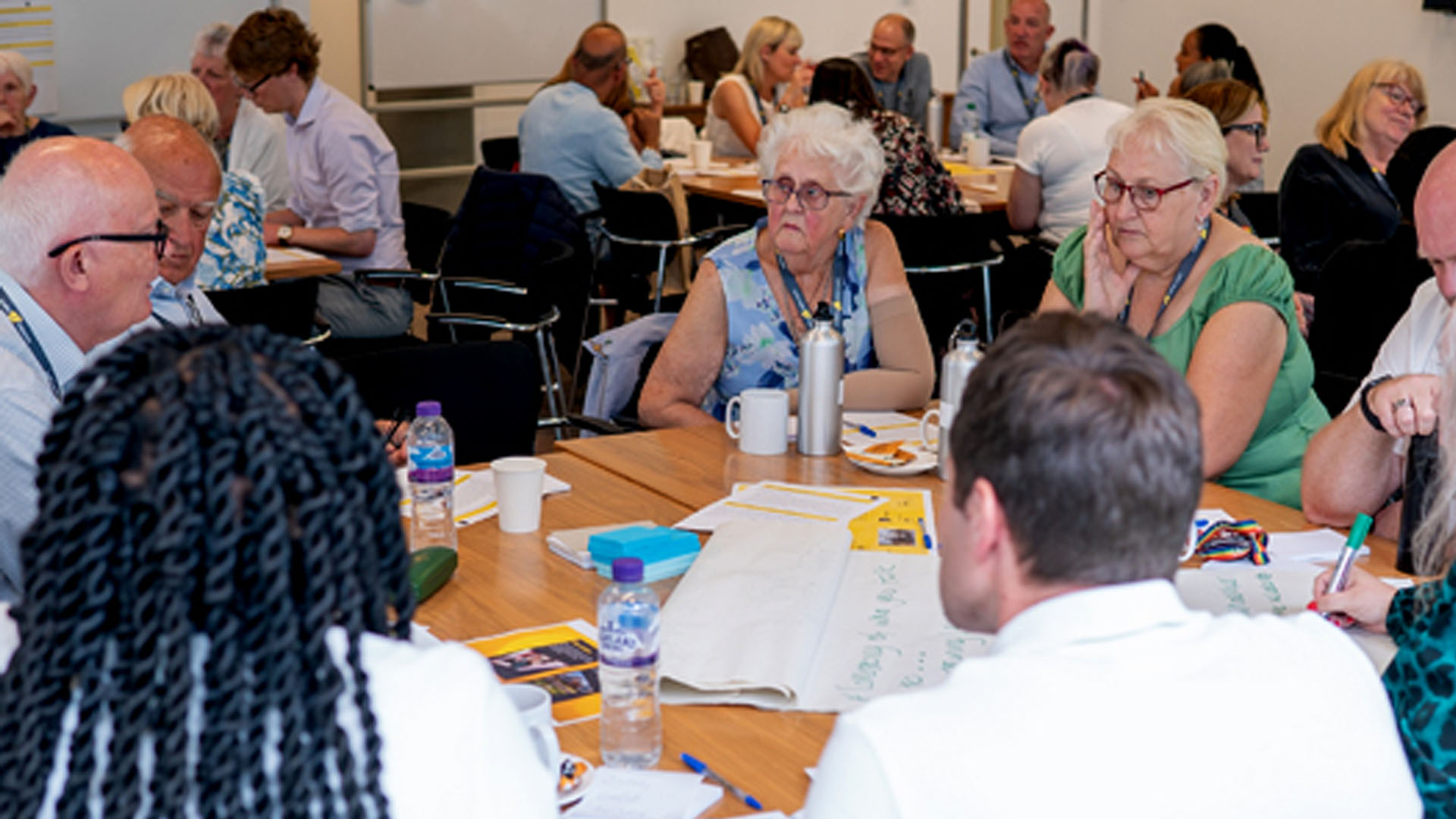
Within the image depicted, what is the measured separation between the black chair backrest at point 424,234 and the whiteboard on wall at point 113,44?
171 centimetres

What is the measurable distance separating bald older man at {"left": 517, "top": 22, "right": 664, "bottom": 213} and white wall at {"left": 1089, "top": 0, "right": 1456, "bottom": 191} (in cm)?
493

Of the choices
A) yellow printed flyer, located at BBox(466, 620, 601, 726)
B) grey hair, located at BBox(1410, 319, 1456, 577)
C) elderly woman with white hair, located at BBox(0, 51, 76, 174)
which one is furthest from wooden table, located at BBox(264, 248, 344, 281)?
grey hair, located at BBox(1410, 319, 1456, 577)

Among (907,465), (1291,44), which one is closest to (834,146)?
(907,465)

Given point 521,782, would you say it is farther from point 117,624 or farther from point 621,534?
point 621,534

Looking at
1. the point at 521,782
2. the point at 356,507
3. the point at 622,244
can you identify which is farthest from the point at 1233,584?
the point at 622,244

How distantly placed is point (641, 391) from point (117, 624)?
2.39m

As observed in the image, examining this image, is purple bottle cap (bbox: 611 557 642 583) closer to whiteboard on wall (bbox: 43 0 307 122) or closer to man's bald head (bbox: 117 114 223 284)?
man's bald head (bbox: 117 114 223 284)

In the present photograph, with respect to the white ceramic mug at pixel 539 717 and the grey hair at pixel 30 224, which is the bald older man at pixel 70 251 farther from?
the white ceramic mug at pixel 539 717

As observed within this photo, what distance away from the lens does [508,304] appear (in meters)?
4.89

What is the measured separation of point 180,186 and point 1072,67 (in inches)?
162

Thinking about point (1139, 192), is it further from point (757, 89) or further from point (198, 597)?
point (757, 89)

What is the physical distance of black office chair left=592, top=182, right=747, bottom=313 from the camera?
5.66 m

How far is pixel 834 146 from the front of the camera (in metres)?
3.33

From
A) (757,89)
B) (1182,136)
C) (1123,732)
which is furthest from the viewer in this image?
(757,89)
